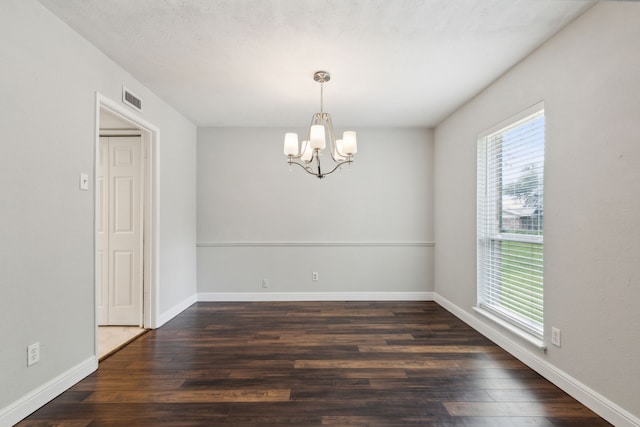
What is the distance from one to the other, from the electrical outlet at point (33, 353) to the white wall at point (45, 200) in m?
0.03

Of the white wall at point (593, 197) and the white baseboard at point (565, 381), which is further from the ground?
the white wall at point (593, 197)

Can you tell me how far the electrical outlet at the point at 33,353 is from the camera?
187 centimetres

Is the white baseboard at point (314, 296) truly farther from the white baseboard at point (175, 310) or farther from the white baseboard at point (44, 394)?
the white baseboard at point (44, 394)

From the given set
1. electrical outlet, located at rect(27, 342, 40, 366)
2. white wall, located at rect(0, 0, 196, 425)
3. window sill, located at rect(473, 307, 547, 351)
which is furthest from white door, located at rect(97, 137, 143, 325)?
window sill, located at rect(473, 307, 547, 351)

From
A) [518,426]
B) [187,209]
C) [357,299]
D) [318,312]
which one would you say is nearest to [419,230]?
[357,299]

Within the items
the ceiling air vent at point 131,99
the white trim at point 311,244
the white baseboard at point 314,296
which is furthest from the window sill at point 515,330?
the ceiling air vent at point 131,99

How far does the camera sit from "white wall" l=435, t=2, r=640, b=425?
171cm

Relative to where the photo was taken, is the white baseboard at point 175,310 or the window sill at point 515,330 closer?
the window sill at point 515,330

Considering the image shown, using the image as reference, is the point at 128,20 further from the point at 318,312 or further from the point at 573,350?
the point at 573,350

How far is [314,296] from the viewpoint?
14.8 feet

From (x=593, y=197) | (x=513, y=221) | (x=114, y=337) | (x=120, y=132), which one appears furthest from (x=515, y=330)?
(x=120, y=132)

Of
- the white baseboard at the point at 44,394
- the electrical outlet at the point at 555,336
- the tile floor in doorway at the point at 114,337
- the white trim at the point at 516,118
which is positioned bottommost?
the tile floor in doorway at the point at 114,337

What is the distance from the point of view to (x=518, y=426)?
1779mm

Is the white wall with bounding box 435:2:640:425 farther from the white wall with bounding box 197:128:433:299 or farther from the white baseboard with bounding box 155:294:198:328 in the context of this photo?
the white baseboard with bounding box 155:294:198:328
